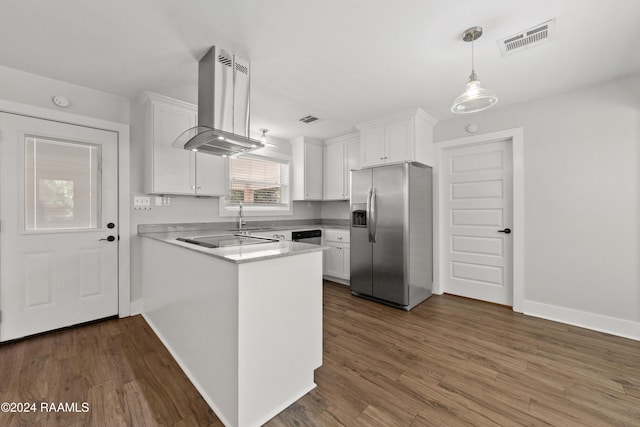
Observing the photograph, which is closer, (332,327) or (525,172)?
(332,327)

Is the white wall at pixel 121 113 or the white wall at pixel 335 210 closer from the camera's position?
the white wall at pixel 121 113

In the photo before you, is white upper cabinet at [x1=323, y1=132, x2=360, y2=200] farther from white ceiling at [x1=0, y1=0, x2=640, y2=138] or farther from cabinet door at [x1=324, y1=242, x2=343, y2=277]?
white ceiling at [x1=0, y1=0, x2=640, y2=138]

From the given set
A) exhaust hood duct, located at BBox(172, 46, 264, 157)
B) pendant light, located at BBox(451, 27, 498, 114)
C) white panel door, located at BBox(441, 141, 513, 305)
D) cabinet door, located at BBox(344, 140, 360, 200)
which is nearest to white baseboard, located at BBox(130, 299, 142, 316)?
exhaust hood duct, located at BBox(172, 46, 264, 157)

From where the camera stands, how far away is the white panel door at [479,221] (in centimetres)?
335

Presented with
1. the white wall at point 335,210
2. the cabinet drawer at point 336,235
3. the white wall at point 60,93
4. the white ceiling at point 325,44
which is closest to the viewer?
the white ceiling at point 325,44

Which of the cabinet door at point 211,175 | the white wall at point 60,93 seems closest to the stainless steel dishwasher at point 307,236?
the cabinet door at point 211,175

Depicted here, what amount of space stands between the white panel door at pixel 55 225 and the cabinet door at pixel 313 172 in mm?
2694

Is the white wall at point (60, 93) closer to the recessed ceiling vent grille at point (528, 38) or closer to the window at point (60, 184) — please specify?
the window at point (60, 184)

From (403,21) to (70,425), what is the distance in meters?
3.26

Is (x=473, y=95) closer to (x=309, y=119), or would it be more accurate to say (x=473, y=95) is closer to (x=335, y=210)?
(x=309, y=119)

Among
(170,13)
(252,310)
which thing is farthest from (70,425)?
(170,13)

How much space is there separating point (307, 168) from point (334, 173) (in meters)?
0.50

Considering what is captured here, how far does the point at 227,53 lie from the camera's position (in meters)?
2.17

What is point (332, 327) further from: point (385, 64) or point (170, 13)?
point (170, 13)
